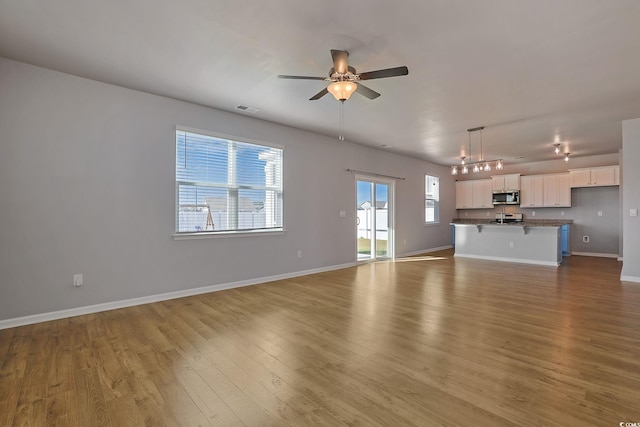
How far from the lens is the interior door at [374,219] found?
24.0ft

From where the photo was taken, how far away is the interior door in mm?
7318

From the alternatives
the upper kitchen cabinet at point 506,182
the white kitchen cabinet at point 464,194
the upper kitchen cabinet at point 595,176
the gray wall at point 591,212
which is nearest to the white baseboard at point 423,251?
the white kitchen cabinet at point 464,194

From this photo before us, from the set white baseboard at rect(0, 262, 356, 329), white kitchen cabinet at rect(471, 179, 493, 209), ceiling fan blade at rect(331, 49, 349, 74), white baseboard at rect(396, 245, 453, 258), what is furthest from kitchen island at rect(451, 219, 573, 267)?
ceiling fan blade at rect(331, 49, 349, 74)

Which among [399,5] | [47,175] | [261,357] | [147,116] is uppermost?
[399,5]

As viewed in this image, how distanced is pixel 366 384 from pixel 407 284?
3.18 m

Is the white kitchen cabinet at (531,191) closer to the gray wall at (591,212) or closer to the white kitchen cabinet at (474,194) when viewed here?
the gray wall at (591,212)

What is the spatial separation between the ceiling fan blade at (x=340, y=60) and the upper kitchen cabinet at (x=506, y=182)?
8.51 meters

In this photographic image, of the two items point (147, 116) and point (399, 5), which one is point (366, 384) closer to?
point (399, 5)

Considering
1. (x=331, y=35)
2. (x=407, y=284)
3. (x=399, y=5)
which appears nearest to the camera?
(x=399, y=5)

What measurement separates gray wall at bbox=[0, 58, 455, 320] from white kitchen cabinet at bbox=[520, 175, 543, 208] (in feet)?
25.7

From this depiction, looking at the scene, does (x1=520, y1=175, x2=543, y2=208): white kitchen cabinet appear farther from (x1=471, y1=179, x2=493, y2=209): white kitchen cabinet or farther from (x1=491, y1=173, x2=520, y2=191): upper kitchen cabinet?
(x1=471, y1=179, x2=493, y2=209): white kitchen cabinet

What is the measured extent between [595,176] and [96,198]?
1091 cm

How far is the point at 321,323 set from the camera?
3.30m

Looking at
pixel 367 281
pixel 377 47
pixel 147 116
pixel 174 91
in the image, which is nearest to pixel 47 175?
pixel 147 116
